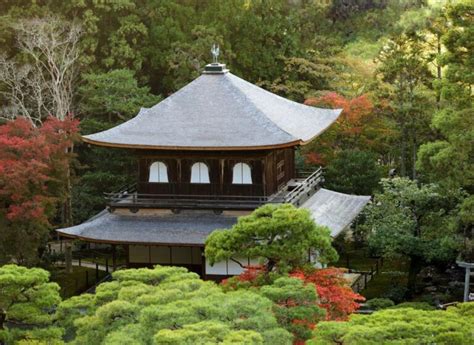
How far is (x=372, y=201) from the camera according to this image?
49.3 meters

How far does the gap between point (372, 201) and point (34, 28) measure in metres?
16.0

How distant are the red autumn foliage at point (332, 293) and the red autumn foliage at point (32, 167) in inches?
436

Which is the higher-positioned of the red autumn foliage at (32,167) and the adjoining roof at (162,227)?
the red autumn foliage at (32,167)

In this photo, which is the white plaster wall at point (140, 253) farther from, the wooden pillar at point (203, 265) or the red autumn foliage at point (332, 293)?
the red autumn foliage at point (332, 293)

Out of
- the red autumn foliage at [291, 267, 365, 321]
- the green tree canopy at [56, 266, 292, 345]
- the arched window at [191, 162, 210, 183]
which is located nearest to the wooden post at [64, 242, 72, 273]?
the arched window at [191, 162, 210, 183]

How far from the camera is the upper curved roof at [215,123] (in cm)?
4231

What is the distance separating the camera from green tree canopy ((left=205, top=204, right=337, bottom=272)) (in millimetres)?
34344

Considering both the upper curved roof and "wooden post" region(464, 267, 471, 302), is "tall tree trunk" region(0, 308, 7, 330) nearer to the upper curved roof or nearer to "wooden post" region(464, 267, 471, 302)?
the upper curved roof

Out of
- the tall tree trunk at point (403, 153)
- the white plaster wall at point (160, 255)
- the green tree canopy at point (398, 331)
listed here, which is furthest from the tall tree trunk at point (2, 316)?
the tall tree trunk at point (403, 153)

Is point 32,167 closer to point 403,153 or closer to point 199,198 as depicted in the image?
point 199,198

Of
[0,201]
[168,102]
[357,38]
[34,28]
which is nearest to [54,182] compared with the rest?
[0,201]

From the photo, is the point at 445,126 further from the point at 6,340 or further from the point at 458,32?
the point at 6,340

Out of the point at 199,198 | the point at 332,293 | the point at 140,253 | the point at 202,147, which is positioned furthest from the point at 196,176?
the point at 332,293

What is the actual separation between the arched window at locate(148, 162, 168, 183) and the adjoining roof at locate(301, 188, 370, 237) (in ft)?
17.3
